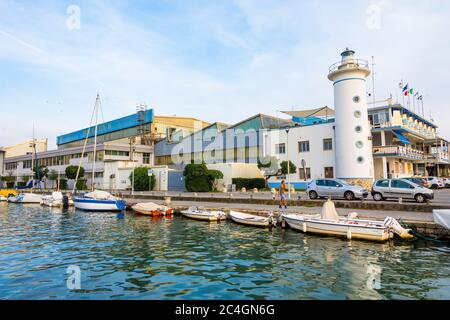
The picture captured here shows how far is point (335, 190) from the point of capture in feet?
78.0

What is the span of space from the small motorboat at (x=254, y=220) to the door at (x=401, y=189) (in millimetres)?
9918

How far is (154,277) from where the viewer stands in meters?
9.08

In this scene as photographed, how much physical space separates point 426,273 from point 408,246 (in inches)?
156

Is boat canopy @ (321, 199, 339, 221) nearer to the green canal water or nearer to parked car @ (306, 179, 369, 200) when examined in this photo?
the green canal water

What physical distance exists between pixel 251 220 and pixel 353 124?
22901 millimetres

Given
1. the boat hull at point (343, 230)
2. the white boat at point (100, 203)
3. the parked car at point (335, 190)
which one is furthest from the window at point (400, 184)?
the white boat at point (100, 203)

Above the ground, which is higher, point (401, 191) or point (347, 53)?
point (347, 53)

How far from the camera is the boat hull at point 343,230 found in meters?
13.6

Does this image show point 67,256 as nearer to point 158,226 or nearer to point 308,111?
point 158,226

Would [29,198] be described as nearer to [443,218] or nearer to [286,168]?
[286,168]

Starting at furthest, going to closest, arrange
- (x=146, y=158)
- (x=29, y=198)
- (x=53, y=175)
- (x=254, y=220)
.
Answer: (x=53, y=175), (x=146, y=158), (x=29, y=198), (x=254, y=220)

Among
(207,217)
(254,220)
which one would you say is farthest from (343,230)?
(207,217)

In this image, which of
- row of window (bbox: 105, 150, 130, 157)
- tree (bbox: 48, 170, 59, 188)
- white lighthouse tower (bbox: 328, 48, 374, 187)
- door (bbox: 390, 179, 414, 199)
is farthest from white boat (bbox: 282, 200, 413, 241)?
tree (bbox: 48, 170, 59, 188)
